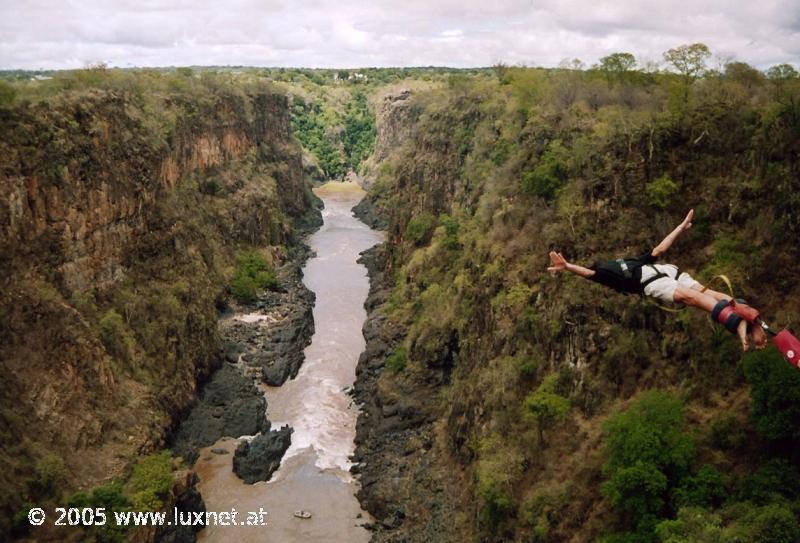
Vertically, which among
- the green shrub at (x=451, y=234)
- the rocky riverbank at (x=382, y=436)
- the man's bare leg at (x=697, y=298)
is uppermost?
the man's bare leg at (x=697, y=298)

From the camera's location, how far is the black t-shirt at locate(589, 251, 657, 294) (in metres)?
10.5

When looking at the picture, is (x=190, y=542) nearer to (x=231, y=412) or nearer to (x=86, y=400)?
(x=86, y=400)

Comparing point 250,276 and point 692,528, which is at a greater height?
point 692,528

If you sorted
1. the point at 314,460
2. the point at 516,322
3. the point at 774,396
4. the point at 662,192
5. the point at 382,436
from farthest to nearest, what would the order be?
the point at 382,436 < the point at 314,460 < the point at 516,322 < the point at 662,192 < the point at 774,396

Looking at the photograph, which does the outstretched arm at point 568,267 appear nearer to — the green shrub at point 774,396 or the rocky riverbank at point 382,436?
the green shrub at point 774,396

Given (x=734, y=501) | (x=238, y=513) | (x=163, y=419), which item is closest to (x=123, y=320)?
(x=163, y=419)

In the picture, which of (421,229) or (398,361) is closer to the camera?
(398,361)

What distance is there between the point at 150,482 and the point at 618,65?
3335cm

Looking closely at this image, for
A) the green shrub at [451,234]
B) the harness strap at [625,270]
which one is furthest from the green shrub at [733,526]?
the green shrub at [451,234]

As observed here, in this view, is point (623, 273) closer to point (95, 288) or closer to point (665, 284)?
point (665, 284)

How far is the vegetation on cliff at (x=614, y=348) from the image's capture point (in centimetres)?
1947

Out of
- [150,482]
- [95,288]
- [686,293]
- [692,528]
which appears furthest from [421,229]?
[686,293]

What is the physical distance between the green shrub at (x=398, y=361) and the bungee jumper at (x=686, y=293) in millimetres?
32152

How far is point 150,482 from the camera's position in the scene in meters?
29.2
